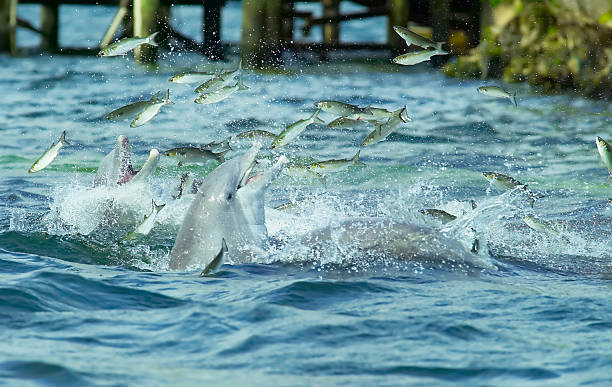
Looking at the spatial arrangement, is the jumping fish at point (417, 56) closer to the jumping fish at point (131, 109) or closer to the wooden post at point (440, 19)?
the jumping fish at point (131, 109)

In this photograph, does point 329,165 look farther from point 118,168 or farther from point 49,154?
point 49,154

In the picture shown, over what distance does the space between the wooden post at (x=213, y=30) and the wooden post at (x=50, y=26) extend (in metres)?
4.25

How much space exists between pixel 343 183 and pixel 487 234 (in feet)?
10.6

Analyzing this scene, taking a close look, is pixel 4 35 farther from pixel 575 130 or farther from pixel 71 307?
pixel 71 307

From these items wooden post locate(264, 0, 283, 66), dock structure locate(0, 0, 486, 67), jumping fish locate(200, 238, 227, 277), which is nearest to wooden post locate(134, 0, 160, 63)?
dock structure locate(0, 0, 486, 67)

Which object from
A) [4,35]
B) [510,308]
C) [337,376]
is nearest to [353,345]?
[337,376]

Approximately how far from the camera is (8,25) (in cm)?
2216

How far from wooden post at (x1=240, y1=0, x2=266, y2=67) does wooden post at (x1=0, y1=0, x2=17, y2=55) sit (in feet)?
22.8

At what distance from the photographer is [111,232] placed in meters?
7.32

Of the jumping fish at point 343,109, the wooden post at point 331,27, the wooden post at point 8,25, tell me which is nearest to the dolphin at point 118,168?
the jumping fish at point 343,109

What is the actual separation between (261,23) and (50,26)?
814 cm

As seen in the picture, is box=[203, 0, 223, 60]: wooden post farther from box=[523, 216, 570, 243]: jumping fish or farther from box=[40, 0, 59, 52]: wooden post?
box=[523, 216, 570, 243]: jumping fish

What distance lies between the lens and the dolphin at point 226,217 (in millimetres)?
5941

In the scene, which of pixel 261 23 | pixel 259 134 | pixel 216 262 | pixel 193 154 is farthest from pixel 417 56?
pixel 261 23
